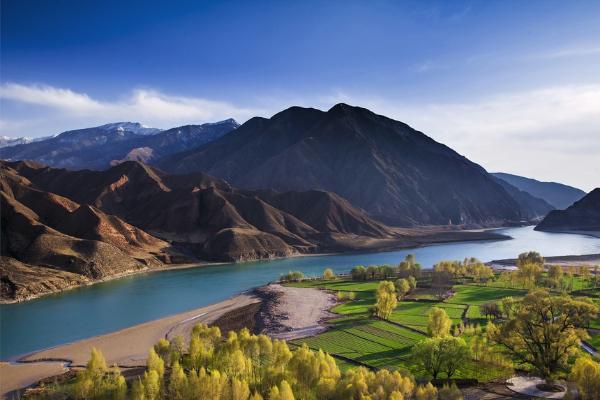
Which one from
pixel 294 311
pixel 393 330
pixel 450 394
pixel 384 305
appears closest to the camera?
pixel 450 394

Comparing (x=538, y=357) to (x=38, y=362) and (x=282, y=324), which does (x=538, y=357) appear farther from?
(x=38, y=362)

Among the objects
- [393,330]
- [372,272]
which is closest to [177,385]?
[393,330]

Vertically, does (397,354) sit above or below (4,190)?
below

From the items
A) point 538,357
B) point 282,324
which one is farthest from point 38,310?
point 538,357

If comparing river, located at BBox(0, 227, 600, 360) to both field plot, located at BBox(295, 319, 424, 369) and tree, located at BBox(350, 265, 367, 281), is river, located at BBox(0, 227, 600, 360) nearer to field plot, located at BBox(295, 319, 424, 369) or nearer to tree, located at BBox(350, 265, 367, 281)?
tree, located at BBox(350, 265, 367, 281)

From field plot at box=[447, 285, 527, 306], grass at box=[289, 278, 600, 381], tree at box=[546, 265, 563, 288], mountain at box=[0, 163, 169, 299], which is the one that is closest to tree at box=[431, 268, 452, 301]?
grass at box=[289, 278, 600, 381]

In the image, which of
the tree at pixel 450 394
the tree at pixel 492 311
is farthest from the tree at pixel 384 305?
the tree at pixel 450 394

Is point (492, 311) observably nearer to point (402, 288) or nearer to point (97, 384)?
point (402, 288)
